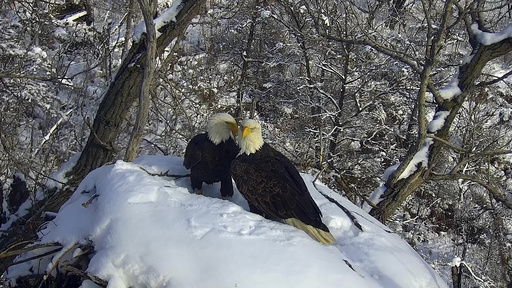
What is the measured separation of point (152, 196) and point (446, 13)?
3.36m

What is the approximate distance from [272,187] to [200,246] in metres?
0.92

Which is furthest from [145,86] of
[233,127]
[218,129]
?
[233,127]

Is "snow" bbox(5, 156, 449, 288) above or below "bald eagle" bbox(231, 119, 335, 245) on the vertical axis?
below

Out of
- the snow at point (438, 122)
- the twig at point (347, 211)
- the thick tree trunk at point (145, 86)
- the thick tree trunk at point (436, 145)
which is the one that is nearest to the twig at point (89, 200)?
the thick tree trunk at point (145, 86)

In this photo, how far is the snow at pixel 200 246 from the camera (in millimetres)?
2055

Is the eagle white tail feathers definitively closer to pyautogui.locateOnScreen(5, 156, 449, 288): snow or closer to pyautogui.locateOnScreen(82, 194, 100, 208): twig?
pyautogui.locateOnScreen(5, 156, 449, 288): snow

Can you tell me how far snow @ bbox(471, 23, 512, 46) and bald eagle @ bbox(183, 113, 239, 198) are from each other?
3136mm

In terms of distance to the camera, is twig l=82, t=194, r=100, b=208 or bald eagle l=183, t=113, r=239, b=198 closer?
twig l=82, t=194, r=100, b=208

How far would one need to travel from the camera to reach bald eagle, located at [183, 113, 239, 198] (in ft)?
11.2

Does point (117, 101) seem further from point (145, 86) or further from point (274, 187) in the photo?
point (274, 187)

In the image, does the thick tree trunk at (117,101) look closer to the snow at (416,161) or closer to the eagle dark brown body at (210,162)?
the eagle dark brown body at (210,162)

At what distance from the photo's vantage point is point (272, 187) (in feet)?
9.76

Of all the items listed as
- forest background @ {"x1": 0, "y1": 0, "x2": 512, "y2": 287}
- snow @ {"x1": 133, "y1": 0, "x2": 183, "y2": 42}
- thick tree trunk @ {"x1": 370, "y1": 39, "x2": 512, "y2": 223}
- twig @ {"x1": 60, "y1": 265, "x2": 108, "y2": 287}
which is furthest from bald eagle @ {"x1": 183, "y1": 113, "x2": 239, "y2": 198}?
forest background @ {"x1": 0, "y1": 0, "x2": 512, "y2": 287}

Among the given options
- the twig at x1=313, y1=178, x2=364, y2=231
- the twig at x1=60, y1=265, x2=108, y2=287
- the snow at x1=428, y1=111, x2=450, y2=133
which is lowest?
the twig at x1=60, y1=265, x2=108, y2=287
